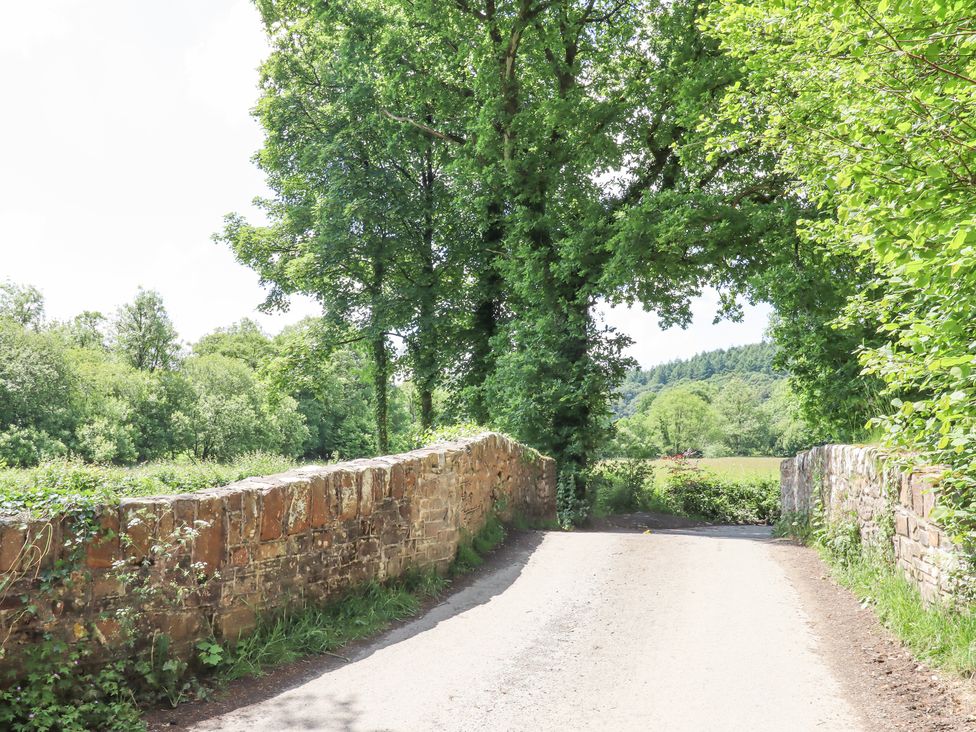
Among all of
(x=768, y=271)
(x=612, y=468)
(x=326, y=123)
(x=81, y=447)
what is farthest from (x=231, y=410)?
(x=768, y=271)

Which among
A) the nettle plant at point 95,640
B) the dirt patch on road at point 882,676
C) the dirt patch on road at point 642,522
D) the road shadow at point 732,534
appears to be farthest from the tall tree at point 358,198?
the nettle plant at point 95,640

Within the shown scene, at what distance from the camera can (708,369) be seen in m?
132

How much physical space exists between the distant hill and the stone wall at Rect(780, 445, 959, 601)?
96.2m

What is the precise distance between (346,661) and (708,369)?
438ft

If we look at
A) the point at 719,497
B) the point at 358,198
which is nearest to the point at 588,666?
the point at 358,198

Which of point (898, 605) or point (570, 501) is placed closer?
point (898, 605)

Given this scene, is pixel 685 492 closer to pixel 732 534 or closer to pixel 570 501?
pixel 570 501

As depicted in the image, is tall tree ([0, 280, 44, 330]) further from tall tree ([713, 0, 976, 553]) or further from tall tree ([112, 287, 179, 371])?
tall tree ([713, 0, 976, 553])

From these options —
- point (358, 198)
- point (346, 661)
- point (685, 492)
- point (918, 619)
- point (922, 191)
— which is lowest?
point (685, 492)

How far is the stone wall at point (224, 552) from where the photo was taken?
13.7 feet

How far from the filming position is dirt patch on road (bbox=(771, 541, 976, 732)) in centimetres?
439

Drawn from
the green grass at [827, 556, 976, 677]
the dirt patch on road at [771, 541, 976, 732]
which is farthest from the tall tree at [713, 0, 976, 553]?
the dirt patch on road at [771, 541, 976, 732]

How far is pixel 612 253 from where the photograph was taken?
16172 mm

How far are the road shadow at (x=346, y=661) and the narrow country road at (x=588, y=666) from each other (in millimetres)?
30
